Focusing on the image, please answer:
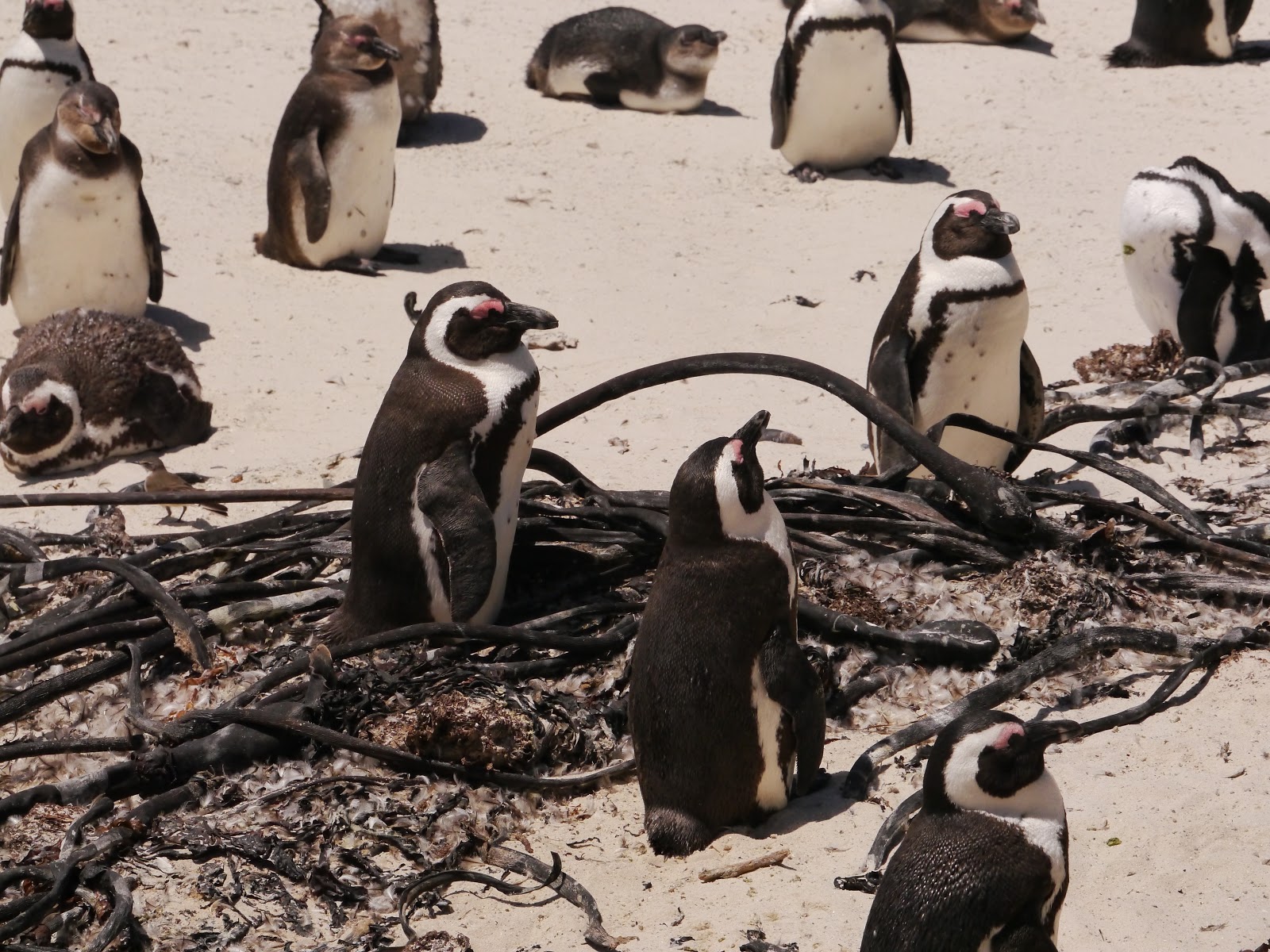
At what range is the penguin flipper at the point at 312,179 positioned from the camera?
377 inches

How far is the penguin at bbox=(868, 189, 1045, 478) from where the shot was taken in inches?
248

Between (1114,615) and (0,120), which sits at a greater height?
(0,120)

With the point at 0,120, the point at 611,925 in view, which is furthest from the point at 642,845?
the point at 0,120

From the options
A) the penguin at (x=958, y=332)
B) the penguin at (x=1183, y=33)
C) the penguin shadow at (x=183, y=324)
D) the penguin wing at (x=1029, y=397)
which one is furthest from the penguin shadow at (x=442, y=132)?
the penguin wing at (x=1029, y=397)

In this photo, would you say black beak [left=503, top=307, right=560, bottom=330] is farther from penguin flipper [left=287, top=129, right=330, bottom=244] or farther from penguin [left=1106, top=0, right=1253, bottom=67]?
penguin [left=1106, top=0, right=1253, bottom=67]

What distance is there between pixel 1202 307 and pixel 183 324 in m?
5.17

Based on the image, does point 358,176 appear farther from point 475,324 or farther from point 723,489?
point 723,489

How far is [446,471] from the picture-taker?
466 cm

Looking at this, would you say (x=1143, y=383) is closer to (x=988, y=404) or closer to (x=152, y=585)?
(x=988, y=404)

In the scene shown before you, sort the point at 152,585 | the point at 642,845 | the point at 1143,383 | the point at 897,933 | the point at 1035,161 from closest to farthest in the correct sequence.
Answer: the point at 897,933
the point at 642,845
the point at 152,585
the point at 1143,383
the point at 1035,161

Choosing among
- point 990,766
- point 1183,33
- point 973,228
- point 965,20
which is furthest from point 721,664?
point 965,20

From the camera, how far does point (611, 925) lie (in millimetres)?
3666

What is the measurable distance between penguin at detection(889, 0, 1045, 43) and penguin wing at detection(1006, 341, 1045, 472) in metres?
7.37

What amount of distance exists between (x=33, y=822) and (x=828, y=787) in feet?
6.34
